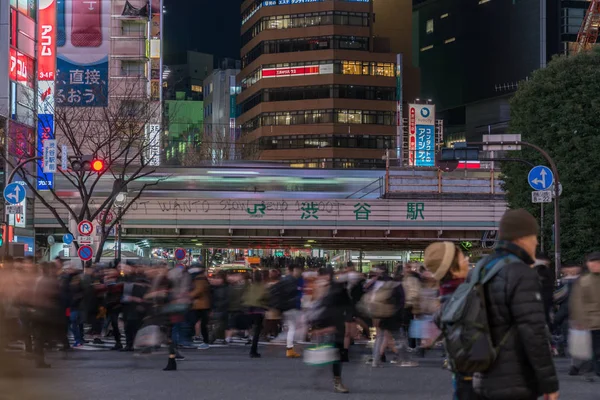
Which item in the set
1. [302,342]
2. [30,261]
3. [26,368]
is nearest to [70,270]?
[30,261]

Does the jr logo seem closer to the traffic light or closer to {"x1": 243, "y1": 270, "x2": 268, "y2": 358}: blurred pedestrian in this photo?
the traffic light

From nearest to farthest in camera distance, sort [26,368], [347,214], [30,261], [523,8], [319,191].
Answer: [26,368], [30,261], [347,214], [319,191], [523,8]

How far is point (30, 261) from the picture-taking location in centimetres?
1812

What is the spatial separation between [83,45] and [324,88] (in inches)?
1520

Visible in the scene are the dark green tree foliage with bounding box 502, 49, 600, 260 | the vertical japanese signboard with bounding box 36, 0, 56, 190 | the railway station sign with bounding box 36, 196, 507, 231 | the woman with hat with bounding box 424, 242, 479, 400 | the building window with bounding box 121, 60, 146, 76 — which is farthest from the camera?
the building window with bounding box 121, 60, 146, 76

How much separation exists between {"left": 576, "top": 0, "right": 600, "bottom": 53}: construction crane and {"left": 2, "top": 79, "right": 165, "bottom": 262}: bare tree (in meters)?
50.3

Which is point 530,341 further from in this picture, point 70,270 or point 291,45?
point 291,45

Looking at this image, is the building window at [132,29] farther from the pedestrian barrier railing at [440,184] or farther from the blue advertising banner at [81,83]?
the pedestrian barrier railing at [440,184]

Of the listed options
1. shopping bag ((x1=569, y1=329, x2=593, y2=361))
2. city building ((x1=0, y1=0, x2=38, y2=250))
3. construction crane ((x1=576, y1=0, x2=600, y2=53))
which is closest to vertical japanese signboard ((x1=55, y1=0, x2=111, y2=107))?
city building ((x1=0, y1=0, x2=38, y2=250))

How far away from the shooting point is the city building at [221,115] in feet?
331

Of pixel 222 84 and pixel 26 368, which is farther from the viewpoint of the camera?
pixel 222 84

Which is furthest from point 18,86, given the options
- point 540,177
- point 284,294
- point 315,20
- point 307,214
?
point 315,20

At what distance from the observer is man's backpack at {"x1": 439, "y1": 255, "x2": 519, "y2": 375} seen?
209 inches

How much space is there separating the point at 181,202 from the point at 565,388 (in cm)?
3764
